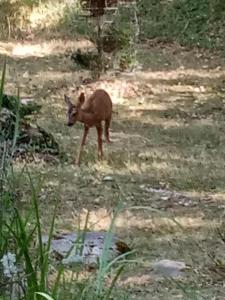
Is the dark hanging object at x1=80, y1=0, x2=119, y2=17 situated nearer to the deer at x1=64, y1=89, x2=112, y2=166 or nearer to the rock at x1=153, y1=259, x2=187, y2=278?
the deer at x1=64, y1=89, x2=112, y2=166

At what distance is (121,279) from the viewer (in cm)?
416

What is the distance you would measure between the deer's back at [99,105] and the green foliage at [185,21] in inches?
179

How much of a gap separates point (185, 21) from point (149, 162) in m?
5.47

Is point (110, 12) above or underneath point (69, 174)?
above

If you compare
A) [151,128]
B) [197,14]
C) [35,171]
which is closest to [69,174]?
[35,171]

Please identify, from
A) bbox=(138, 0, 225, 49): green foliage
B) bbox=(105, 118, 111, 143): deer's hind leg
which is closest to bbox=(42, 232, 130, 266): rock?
bbox=(105, 118, 111, 143): deer's hind leg

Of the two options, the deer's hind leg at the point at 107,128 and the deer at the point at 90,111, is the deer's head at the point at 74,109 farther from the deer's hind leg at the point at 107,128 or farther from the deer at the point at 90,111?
the deer's hind leg at the point at 107,128

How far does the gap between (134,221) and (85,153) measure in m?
1.59

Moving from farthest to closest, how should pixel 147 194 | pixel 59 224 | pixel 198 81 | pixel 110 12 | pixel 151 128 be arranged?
pixel 110 12
pixel 198 81
pixel 151 128
pixel 147 194
pixel 59 224

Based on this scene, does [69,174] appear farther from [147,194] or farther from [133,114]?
[133,114]

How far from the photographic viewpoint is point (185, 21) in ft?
38.6

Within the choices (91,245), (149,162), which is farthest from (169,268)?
(149,162)

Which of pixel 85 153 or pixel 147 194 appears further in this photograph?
pixel 85 153

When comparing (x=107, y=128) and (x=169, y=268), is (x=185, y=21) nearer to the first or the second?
(x=107, y=128)
